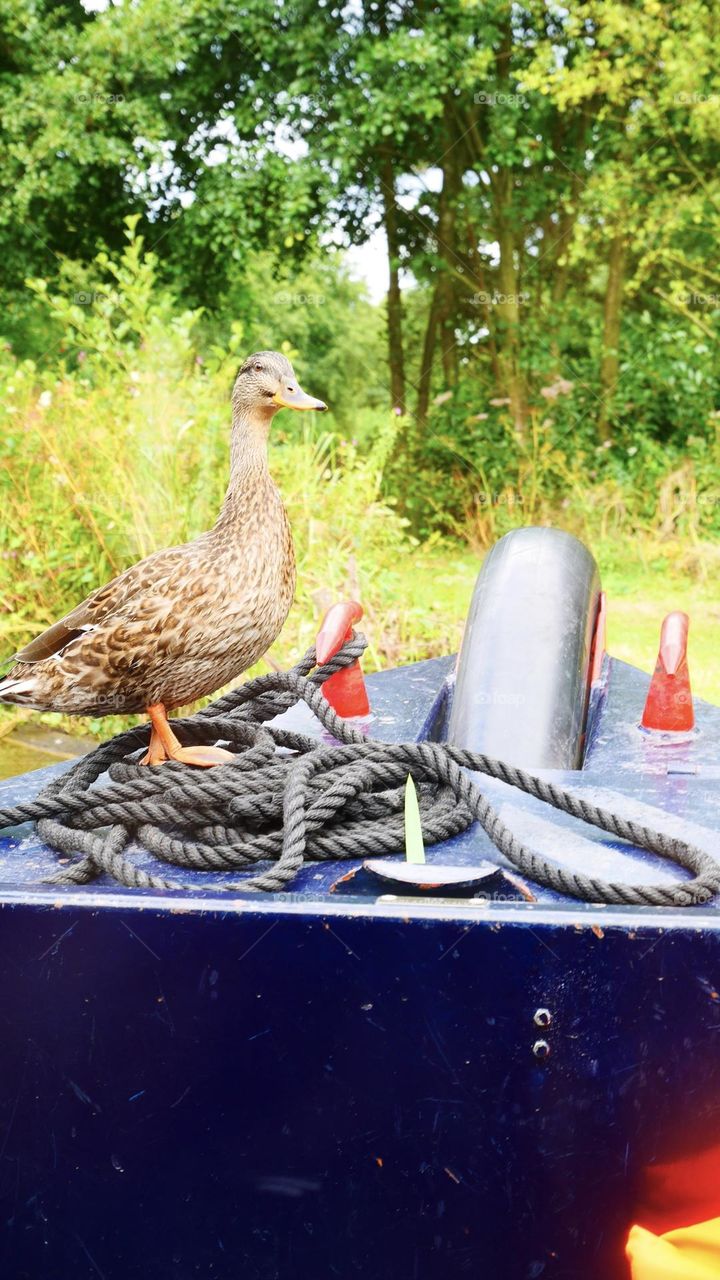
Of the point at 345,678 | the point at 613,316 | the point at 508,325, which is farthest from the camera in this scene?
the point at 508,325

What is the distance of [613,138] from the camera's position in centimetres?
1004

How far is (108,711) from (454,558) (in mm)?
8301

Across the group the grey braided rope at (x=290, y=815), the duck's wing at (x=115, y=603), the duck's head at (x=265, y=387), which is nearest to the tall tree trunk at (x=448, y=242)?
the duck's head at (x=265, y=387)

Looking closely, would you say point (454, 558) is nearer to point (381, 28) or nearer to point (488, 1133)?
point (381, 28)

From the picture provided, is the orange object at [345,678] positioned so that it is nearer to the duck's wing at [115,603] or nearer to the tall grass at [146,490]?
the duck's wing at [115,603]

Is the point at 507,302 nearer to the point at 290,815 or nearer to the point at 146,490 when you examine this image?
the point at 146,490

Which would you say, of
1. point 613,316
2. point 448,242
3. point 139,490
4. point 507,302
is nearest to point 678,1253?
point 139,490

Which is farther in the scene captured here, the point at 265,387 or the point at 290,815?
the point at 265,387

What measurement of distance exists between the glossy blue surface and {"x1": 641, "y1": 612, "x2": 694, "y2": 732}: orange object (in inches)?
40.7

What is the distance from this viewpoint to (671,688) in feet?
7.32

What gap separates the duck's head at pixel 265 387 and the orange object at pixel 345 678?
0.44 meters

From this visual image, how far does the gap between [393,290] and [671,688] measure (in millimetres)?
10923

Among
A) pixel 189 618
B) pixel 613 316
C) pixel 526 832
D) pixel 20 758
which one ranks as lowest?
pixel 20 758

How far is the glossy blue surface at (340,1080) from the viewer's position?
48.6 inches
